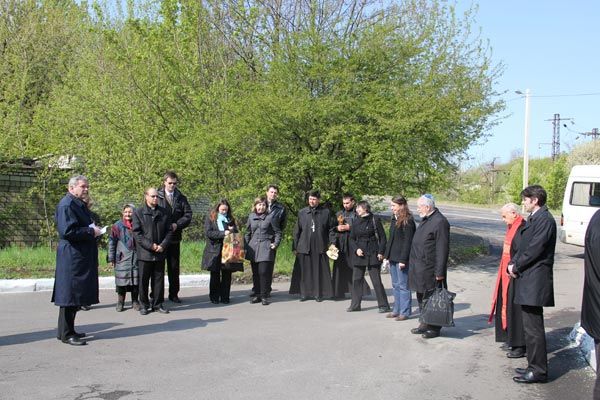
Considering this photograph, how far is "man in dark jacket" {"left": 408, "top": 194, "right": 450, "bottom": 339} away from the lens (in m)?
7.69

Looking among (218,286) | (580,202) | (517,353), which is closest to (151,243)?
(218,286)

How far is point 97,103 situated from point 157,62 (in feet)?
5.71

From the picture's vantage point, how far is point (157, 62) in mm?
14656

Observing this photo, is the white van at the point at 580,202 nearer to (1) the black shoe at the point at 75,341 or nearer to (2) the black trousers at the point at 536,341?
(2) the black trousers at the point at 536,341

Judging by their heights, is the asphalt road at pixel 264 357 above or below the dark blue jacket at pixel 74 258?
below

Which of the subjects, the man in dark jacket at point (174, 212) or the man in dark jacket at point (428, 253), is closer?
the man in dark jacket at point (428, 253)

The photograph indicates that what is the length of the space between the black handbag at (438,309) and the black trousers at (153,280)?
3.74 m

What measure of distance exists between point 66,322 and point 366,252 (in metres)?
4.36

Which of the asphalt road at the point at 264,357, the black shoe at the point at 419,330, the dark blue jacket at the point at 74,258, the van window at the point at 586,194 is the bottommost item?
the asphalt road at the point at 264,357

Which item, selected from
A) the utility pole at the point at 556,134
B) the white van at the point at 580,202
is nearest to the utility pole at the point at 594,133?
the utility pole at the point at 556,134

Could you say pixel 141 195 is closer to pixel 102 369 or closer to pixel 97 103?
pixel 97 103

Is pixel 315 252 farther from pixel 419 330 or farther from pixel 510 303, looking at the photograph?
pixel 510 303

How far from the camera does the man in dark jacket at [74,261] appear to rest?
6.95 m

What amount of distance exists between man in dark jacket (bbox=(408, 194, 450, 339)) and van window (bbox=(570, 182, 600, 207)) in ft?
38.3
